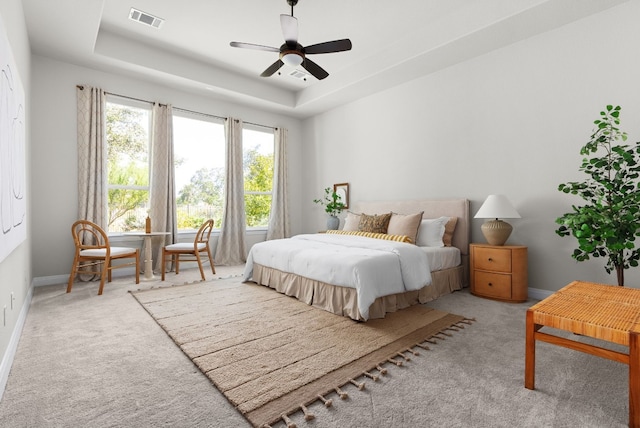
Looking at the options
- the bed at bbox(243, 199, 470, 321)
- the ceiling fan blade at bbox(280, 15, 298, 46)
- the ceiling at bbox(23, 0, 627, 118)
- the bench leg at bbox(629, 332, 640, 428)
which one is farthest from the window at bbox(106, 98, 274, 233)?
the bench leg at bbox(629, 332, 640, 428)

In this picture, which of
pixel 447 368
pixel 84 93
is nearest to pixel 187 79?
pixel 84 93

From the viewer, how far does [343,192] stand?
5.83m

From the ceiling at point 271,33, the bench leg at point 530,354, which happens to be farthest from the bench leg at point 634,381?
the ceiling at point 271,33

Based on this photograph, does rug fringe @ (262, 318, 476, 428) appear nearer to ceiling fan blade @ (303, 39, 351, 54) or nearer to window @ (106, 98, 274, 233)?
ceiling fan blade @ (303, 39, 351, 54)

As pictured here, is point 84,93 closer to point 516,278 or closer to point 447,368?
point 447,368

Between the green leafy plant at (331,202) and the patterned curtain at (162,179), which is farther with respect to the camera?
the green leafy plant at (331,202)

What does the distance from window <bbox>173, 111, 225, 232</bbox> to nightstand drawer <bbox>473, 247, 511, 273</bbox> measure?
416cm

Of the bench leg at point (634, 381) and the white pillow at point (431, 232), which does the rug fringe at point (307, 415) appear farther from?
the white pillow at point (431, 232)

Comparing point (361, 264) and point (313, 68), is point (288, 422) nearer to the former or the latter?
point (361, 264)

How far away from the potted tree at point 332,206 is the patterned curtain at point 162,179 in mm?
2497

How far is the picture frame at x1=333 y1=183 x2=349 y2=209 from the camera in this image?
5766 millimetres

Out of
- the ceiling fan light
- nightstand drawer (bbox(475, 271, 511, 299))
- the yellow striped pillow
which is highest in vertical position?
the ceiling fan light

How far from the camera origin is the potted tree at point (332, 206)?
558 centimetres

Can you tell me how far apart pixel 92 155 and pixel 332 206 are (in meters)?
3.64
